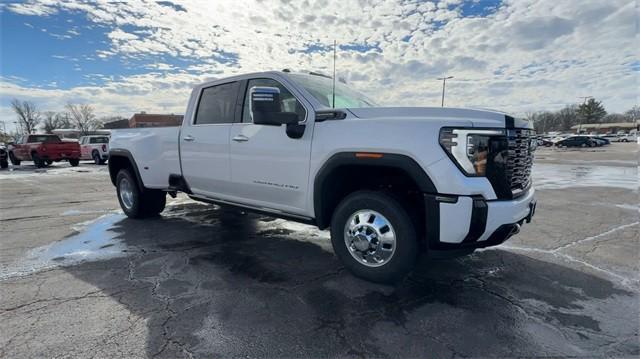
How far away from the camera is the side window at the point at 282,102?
12.6 feet

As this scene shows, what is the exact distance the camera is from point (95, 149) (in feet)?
77.0

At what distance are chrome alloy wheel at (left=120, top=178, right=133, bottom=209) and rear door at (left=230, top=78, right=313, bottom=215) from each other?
9.18 feet

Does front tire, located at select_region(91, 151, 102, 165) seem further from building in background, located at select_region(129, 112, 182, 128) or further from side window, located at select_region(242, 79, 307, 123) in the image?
side window, located at select_region(242, 79, 307, 123)

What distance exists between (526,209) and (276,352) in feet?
7.93

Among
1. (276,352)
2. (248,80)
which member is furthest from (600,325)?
(248,80)

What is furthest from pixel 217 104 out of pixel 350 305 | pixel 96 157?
pixel 96 157

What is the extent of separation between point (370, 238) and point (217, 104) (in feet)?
9.14

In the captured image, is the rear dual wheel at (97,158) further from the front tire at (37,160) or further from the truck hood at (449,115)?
the truck hood at (449,115)

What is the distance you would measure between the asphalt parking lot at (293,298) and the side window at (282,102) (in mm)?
1613

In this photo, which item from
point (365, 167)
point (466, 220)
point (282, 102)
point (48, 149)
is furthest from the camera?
point (48, 149)

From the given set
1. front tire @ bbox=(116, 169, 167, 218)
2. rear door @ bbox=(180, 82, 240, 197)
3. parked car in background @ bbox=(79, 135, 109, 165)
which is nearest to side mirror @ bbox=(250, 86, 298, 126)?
rear door @ bbox=(180, 82, 240, 197)

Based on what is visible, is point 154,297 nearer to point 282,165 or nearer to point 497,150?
point 282,165

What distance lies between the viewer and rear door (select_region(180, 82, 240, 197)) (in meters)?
4.61

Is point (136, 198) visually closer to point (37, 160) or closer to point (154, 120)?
point (154, 120)
